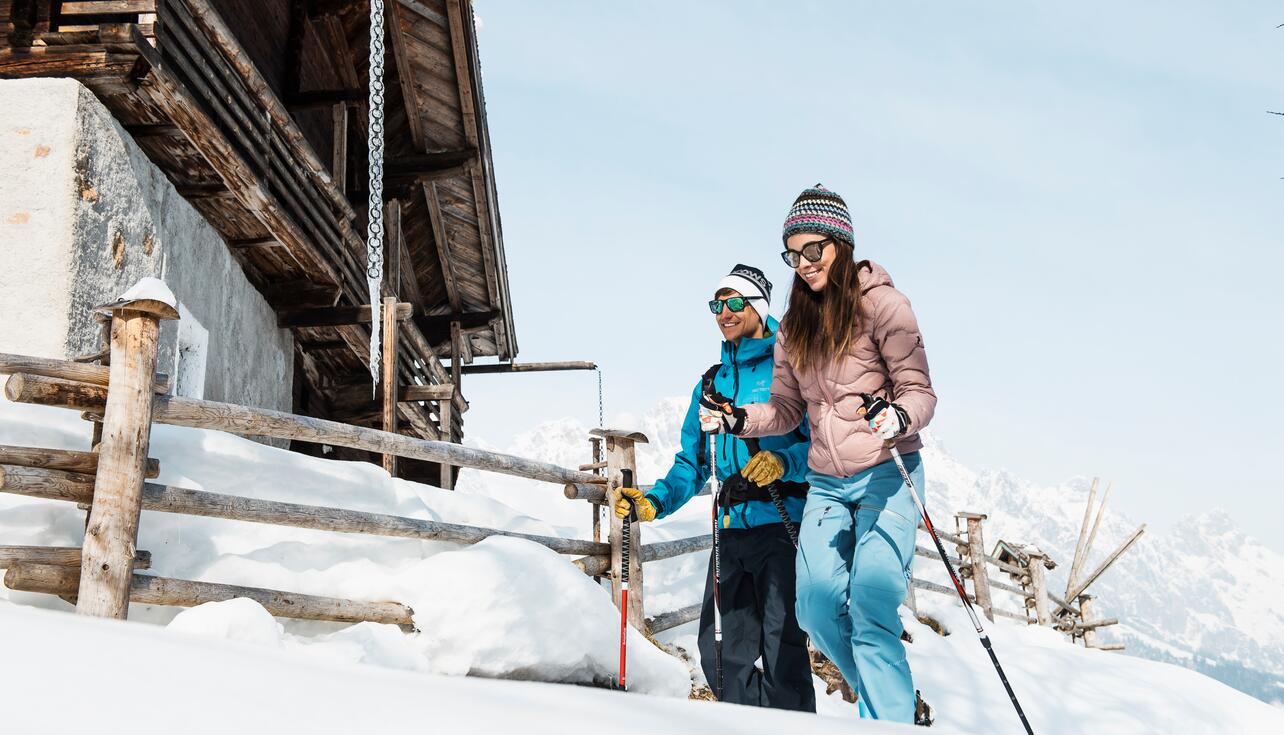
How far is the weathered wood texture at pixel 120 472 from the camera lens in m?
3.54

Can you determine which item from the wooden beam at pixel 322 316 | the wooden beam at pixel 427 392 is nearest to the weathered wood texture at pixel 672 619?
the wooden beam at pixel 322 316

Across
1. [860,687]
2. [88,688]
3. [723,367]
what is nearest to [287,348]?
[723,367]

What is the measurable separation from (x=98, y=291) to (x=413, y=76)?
609 centimetres

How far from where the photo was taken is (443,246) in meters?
15.1

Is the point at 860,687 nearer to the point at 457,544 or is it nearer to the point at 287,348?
the point at 457,544

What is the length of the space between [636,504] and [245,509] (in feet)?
5.24

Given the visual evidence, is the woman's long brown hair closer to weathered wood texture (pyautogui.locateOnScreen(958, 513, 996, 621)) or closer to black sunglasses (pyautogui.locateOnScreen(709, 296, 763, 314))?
black sunglasses (pyautogui.locateOnScreen(709, 296, 763, 314))

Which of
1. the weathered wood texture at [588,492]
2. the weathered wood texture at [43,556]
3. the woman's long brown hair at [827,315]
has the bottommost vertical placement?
the weathered wood texture at [43,556]

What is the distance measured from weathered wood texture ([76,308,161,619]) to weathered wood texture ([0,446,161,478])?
0.39ft

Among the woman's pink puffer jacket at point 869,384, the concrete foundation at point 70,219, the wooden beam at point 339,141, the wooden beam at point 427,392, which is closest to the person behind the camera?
the woman's pink puffer jacket at point 869,384

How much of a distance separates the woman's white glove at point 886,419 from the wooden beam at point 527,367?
1439 centimetres

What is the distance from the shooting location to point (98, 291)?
245 inches

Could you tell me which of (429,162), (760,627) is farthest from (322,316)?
(760,627)

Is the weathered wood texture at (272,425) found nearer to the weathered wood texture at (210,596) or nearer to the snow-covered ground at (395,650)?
the snow-covered ground at (395,650)
